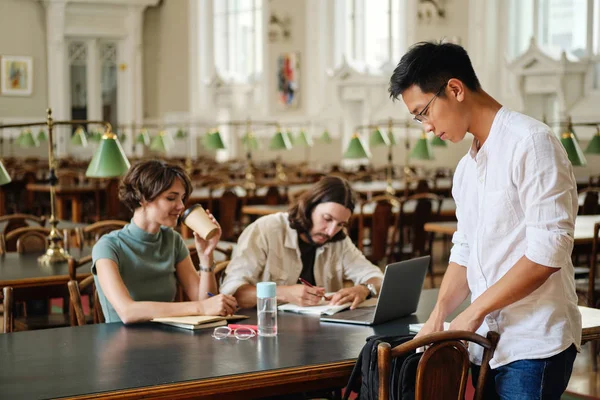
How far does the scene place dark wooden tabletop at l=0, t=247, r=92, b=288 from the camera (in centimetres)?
362

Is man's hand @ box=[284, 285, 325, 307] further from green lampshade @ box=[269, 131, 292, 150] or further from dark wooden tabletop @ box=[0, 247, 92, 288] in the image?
green lampshade @ box=[269, 131, 292, 150]

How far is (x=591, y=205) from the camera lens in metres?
6.64

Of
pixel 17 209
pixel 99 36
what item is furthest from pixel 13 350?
pixel 99 36

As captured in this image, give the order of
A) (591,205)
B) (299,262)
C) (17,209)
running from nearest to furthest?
(299,262), (591,205), (17,209)

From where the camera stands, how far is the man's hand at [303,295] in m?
2.89

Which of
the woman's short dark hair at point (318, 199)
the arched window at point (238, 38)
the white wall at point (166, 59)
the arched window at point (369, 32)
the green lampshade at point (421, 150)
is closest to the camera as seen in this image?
the woman's short dark hair at point (318, 199)

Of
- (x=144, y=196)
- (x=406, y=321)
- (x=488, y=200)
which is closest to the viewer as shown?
(x=488, y=200)

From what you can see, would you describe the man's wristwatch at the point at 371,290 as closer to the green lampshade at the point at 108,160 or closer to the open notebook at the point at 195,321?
the open notebook at the point at 195,321

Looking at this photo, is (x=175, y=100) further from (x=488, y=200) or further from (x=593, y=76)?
(x=488, y=200)

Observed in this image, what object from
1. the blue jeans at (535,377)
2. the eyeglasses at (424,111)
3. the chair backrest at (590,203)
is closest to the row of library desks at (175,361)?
the blue jeans at (535,377)

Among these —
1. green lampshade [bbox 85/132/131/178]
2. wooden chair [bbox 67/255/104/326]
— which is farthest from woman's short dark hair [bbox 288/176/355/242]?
green lampshade [bbox 85/132/131/178]

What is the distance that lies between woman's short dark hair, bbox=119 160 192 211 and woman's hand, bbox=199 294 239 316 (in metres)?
0.46

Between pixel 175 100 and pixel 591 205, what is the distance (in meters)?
14.6

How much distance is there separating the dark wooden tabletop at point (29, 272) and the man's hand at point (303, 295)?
46.2 inches
